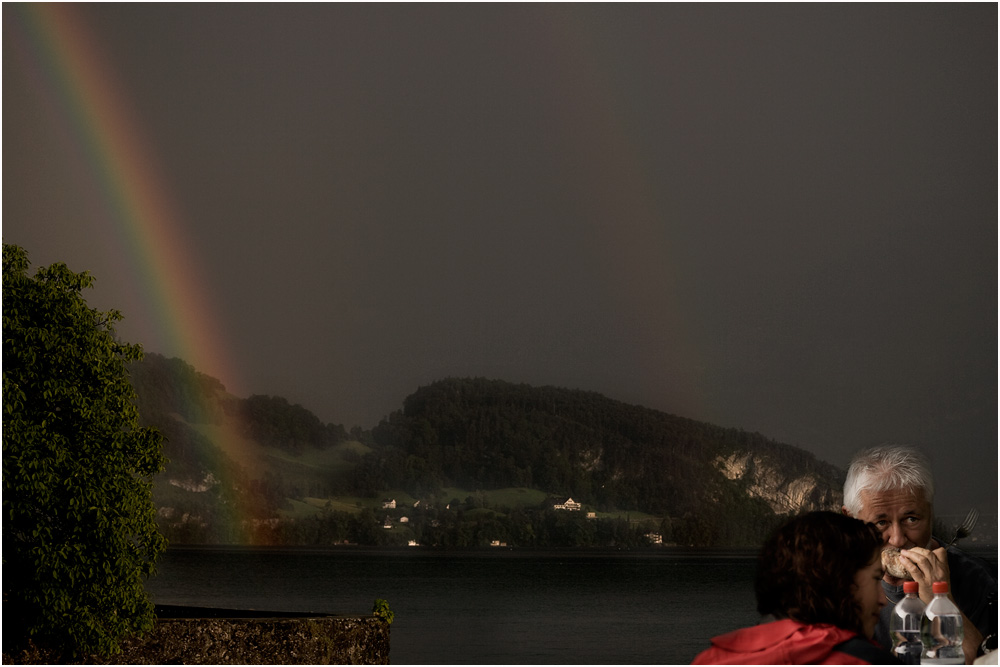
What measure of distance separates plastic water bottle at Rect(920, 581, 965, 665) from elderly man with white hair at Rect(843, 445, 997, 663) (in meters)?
0.47

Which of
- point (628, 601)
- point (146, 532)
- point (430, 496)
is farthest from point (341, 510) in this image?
point (146, 532)

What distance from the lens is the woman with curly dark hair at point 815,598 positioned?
2.57m

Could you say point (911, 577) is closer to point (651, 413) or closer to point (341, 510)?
point (651, 413)

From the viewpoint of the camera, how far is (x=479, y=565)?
154 m

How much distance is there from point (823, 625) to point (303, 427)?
167 m

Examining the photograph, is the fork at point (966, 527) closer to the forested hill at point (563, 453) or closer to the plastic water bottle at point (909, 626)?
the plastic water bottle at point (909, 626)

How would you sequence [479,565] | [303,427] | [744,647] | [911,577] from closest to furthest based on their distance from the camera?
[744,647], [911,577], [479,565], [303,427]

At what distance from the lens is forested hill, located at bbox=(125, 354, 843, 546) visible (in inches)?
6230

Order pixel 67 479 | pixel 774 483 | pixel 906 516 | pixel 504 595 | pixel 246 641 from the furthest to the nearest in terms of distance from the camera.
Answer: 1. pixel 774 483
2. pixel 504 595
3. pixel 246 641
4. pixel 67 479
5. pixel 906 516

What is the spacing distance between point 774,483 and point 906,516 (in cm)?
15268

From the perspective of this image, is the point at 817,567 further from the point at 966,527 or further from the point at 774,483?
the point at 774,483

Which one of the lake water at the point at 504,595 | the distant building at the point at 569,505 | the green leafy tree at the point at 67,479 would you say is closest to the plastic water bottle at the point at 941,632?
the green leafy tree at the point at 67,479

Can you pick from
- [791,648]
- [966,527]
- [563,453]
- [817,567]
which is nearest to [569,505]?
[563,453]

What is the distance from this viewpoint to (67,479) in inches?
542
